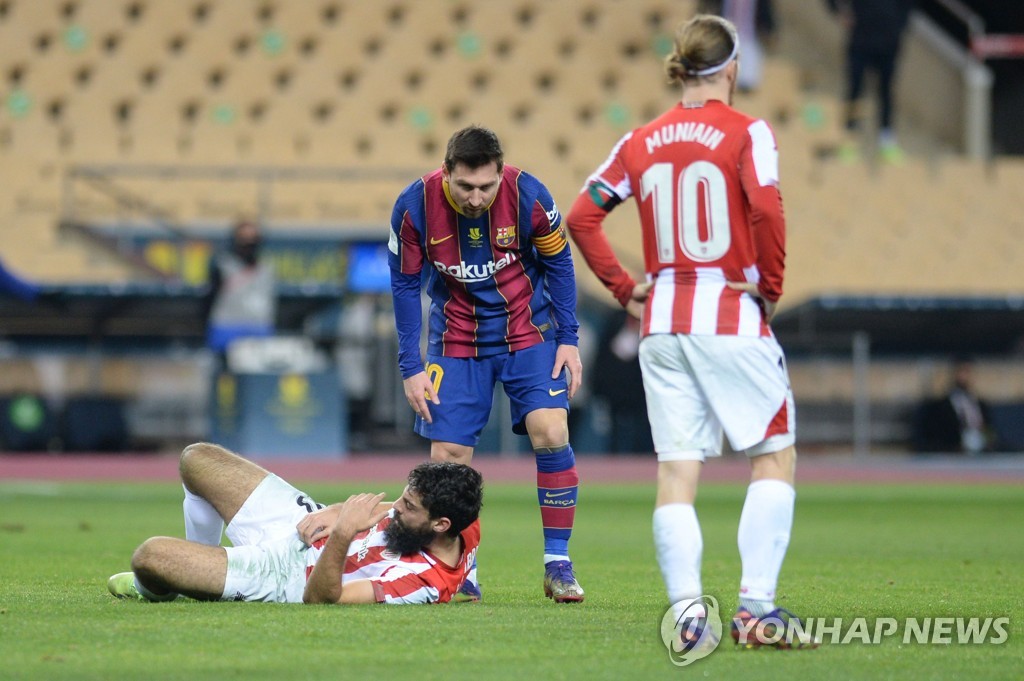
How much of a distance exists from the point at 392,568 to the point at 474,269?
1.32 m

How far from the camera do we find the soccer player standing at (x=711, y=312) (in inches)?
196

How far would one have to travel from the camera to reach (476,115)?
22141 millimetres

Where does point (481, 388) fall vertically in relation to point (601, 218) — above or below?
below

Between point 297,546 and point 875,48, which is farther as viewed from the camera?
point 875,48

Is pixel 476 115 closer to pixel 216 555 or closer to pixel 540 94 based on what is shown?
pixel 540 94

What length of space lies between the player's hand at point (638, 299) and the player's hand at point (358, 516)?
110cm

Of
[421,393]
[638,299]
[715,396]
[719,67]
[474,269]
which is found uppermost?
[719,67]

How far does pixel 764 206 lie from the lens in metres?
5.00

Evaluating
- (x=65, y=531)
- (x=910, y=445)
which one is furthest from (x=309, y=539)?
(x=910, y=445)

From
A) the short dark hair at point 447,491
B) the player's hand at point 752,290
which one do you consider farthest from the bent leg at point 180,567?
the player's hand at point 752,290

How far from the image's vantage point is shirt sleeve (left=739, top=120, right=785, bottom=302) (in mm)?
5008

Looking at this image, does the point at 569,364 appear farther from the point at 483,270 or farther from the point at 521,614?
the point at 521,614

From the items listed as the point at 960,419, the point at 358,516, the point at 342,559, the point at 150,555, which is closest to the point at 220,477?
the point at 150,555

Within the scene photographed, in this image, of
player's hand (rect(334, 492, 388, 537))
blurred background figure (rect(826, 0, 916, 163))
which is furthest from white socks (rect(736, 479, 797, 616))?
blurred background figure (rect(826, 0, 916, 163))
